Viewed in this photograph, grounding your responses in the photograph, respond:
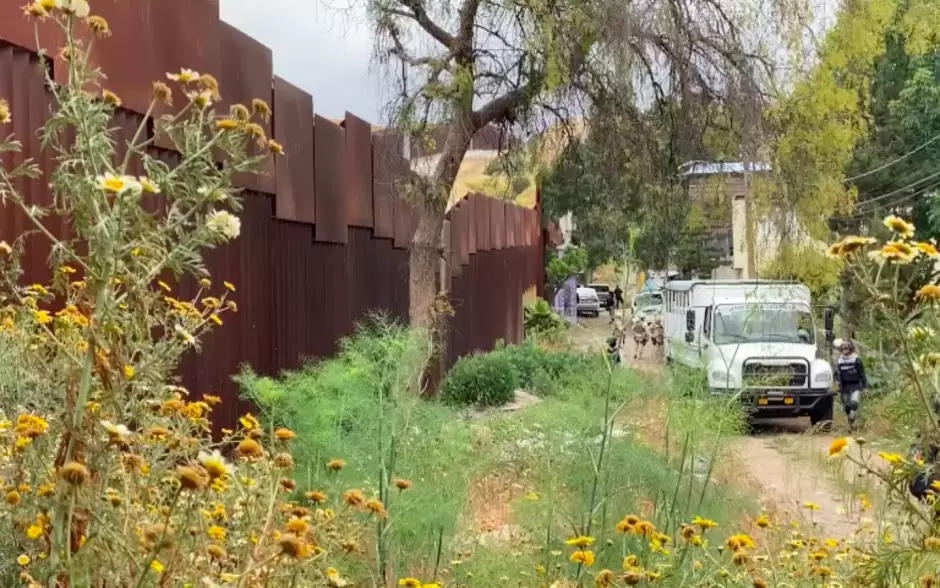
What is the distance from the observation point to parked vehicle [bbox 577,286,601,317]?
46.9 meters

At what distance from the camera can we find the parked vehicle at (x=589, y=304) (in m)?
46.9

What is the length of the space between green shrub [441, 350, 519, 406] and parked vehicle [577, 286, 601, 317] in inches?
1269

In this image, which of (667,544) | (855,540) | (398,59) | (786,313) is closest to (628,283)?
(667,544)

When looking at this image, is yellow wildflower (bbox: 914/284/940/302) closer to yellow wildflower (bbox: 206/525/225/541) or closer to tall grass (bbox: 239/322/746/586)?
tall grass (bbox: 239/322/746/586)

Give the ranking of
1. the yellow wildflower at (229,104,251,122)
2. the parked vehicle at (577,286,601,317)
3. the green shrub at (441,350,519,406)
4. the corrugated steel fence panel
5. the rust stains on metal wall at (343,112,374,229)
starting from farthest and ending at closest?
the parked vehicle at (577,286,601,317) → the green shrub at (441,350,519,406) → the corrugated steel fence panel → the rust stains on metal wall at (343,112,374,229) → the yellow wildflower at (229,104,251,122)

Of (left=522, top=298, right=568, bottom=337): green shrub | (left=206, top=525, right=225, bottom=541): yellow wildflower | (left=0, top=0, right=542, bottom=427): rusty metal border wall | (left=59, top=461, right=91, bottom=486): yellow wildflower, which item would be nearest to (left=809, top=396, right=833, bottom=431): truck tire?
(left=0, top=0, right=542, bottom=427): rusty metal border wall

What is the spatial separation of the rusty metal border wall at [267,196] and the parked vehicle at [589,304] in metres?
33.9

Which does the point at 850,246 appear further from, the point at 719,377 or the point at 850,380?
the point at 850,380

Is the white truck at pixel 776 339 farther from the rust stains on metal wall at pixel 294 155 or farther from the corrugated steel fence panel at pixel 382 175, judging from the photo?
the rust stains on metal wall at pixel 294 155

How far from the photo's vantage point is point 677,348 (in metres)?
7.65

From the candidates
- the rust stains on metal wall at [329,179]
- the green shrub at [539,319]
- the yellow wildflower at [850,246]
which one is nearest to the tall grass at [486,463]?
the yellow wildflower at [850,246]

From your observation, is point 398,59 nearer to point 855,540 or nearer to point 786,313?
point 855,540

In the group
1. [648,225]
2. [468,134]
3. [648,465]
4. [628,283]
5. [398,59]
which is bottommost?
[648,465]

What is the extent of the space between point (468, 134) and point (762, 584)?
321 inches
